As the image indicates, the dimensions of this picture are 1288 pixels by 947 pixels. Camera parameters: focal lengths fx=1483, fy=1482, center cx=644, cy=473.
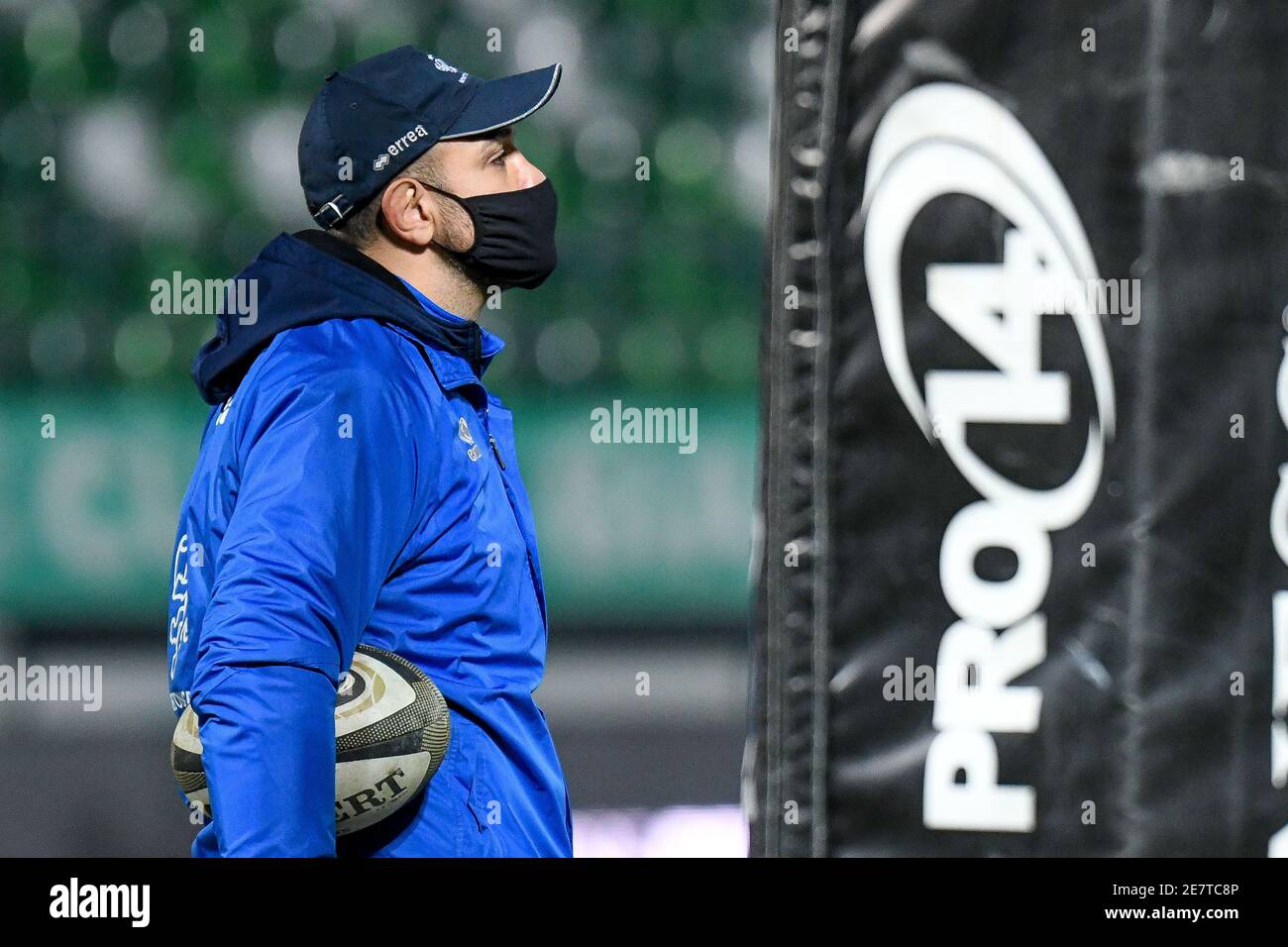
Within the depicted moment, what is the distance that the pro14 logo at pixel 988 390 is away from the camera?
1961 mm

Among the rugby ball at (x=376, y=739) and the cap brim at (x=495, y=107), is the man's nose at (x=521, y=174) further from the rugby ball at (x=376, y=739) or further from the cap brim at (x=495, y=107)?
the rugby ball at (x=376, y=739)

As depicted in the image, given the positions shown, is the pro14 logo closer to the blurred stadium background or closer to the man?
the man

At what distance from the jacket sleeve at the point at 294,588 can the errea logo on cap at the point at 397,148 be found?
1.03 ft

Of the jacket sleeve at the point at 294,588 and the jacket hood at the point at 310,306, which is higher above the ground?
the jacket hood at the point at 310,306

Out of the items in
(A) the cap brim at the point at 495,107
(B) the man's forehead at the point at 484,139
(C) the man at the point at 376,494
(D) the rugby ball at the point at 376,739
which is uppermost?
(A) the cap brim at the point at 495,107

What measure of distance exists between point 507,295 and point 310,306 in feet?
6.07

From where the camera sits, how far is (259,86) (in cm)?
330

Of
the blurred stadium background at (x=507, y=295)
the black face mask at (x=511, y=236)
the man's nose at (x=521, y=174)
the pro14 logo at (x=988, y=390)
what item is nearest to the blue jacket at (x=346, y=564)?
the black face mask at (x=511, y=236)

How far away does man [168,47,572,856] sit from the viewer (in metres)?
1.28

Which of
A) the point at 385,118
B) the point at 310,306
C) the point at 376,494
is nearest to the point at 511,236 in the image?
the point at 385,118

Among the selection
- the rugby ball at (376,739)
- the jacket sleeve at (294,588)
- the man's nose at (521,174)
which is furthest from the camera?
the man's nose at (521,174)

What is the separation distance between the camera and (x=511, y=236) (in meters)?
1.76

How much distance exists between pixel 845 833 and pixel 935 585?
1.16 feet
